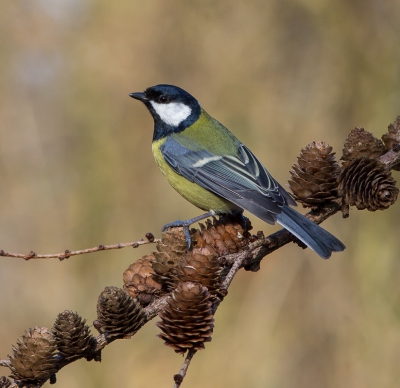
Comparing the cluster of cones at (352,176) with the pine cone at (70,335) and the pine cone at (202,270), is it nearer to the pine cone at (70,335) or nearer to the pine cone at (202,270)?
the pine cone at (202,270)

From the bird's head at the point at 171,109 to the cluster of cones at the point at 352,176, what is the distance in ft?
4.27

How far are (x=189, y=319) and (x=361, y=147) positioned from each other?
3.21 ft

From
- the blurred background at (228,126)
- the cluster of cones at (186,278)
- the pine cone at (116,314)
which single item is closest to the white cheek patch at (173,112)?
the blurred background at (228,126)

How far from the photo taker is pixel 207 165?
2799mm

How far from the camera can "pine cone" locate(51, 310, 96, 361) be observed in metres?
1.23

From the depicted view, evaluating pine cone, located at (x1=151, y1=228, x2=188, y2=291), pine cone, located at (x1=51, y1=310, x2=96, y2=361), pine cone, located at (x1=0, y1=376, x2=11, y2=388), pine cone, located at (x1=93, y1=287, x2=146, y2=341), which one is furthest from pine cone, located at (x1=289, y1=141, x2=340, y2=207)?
pine cone, located at (x1=0, y1=376, x2=11, y2=388)

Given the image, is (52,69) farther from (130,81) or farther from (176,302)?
(176,302)

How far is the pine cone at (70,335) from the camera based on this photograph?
4.04 ft

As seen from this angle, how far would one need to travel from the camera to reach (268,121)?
12.7ft

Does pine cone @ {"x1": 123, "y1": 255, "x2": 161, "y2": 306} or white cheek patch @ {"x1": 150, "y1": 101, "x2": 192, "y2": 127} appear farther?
white cheek patch @ {"x1": 150, "y1": 101, "x2": 192, "y2": 127}

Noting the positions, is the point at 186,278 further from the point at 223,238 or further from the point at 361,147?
the point at 361,147

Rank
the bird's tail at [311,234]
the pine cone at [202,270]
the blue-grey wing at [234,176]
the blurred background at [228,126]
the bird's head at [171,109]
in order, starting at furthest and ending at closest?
the blurred background at [228,126] → the bird's head at [171,109] → the blue-grey wing at [234,176] → the bird's tail at [311,234] → the pine cone at [202,270]

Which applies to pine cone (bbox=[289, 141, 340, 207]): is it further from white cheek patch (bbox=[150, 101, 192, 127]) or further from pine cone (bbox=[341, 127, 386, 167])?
white cheek patch (bbox=[150, 101, 192, 127])

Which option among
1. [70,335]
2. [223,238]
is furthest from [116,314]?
[223,238]
